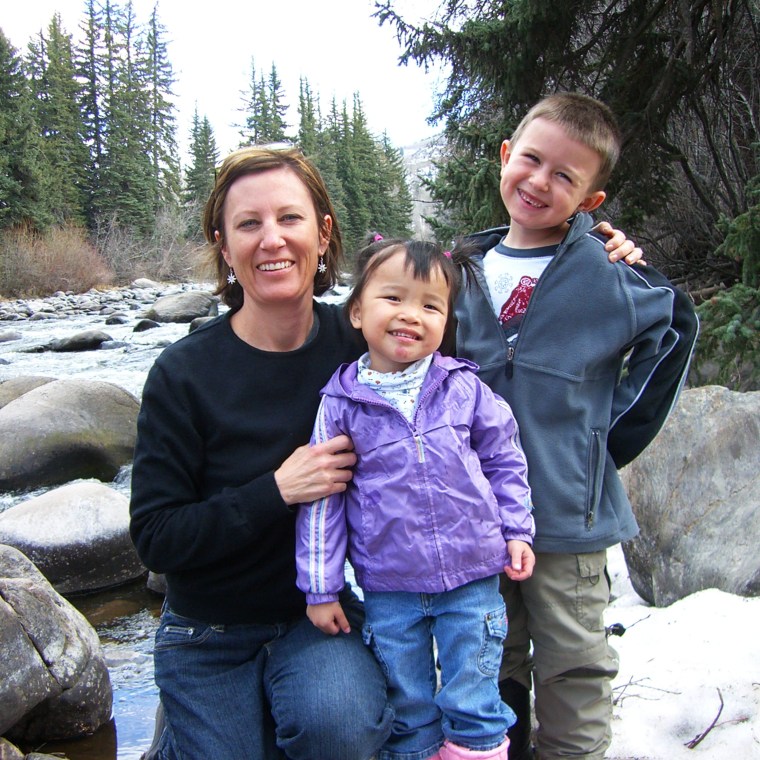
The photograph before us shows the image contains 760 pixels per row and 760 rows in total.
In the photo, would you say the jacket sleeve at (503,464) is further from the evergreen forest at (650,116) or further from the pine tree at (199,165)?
the pine tree at (199,165)

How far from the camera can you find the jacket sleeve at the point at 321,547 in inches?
75.3

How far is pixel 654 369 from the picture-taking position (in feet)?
7.18

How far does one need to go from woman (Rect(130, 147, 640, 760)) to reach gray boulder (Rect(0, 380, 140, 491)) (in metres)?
4.84

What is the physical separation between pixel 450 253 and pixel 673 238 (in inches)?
231

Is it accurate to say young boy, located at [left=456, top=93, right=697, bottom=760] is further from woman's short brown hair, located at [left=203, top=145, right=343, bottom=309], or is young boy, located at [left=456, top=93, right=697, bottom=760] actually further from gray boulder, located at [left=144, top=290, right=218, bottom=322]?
gray boulder, located at [left=144, top=290, right=218, bottom=322]

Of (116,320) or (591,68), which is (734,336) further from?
(116,320)

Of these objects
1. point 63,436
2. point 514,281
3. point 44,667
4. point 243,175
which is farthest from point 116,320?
point 514,281

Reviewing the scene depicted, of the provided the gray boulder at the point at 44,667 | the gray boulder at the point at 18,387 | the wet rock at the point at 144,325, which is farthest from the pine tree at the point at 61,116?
the gray boulder at the point at 44,667

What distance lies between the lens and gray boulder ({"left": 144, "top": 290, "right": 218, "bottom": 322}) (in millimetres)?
17203

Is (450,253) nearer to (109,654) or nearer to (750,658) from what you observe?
(750,658)

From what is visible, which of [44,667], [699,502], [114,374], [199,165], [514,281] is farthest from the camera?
[199,165]

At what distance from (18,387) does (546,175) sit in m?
7.66

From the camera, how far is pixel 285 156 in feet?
7.45

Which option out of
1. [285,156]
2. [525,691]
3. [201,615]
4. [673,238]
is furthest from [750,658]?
[673,238]
